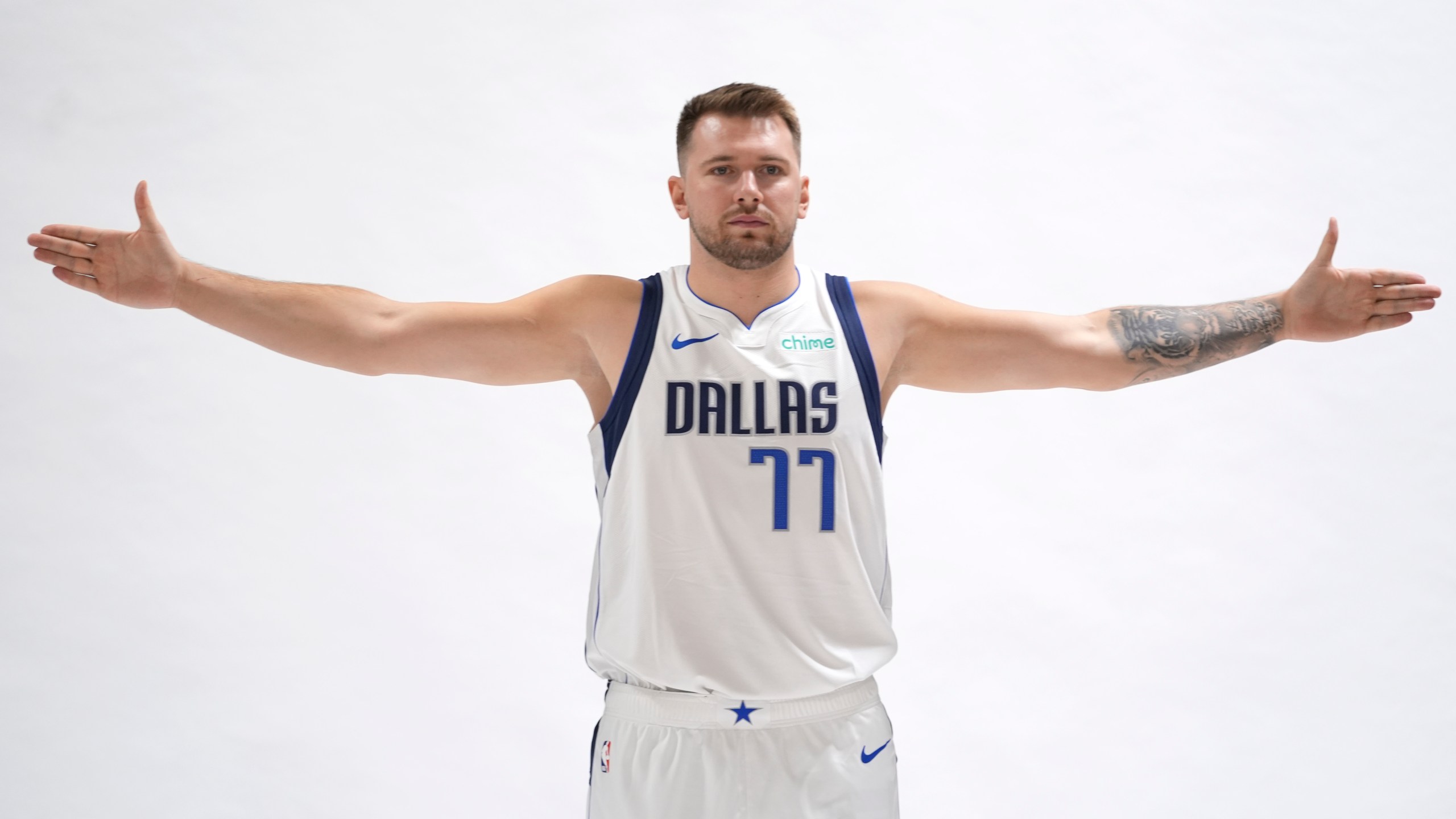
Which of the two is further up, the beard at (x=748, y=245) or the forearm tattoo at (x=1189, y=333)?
the beard at (x=748, y=245)

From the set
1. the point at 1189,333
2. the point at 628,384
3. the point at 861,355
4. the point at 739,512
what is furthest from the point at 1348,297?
the point at 628,384

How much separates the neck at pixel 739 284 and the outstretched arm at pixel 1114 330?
0.76 ft

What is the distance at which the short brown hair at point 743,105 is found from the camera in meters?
2.92

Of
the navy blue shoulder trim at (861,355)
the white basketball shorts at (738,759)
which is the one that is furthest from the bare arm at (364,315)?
the white basketball shorts at (738,759)

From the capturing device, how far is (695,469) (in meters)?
2.84

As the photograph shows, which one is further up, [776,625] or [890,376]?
[890,376]

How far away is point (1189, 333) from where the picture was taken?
3.17 m

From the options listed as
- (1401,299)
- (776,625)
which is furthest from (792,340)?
(1401,299)

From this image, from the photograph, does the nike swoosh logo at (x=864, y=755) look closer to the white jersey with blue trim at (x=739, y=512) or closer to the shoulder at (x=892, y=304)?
the white jersey with blue trim at (x=739, y=512)

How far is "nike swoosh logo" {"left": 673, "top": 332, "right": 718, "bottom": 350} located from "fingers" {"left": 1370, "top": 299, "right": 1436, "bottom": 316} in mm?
1755

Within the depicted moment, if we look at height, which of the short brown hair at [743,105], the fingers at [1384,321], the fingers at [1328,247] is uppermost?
the short brown hair at [743,105]

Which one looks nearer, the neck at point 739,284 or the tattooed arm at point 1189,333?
the neck at point 739,284

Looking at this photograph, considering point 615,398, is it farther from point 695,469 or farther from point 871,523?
point 871,523

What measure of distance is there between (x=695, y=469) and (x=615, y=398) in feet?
0.84
